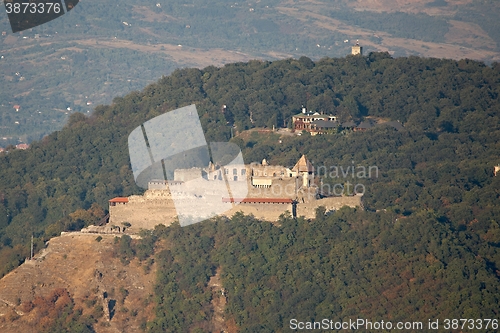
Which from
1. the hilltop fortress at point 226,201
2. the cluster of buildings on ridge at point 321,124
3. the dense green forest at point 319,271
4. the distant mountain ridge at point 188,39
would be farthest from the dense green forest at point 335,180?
the distant mountain ridge at point 188,39

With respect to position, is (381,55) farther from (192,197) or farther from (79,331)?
(79,331)

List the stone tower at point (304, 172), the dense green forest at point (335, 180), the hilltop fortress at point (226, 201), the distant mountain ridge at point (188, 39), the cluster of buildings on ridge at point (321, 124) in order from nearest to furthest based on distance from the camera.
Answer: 1. the dense green forest at point (335, 180)
2. the hilltop fortress at point (226, 201)
3. the stone tower at point (304, 172)
4. the cluster of buildings on ridge at point (321, 124)
5. the distant mountain ridge at point (188, 39)

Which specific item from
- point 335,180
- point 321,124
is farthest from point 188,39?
point 335,180

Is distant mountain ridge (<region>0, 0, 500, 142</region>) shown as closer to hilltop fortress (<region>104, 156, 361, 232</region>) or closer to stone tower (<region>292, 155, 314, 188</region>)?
stone tower (<region>292, 155, 314, 188</region>)

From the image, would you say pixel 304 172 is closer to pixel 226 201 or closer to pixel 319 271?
pixel 226 201

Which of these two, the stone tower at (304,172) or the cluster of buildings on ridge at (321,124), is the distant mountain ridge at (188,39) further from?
the stone tower at (304,172)

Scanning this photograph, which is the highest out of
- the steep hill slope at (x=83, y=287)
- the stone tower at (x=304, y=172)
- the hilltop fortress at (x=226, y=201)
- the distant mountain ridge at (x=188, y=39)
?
the stone tower at (x=304, y=172)

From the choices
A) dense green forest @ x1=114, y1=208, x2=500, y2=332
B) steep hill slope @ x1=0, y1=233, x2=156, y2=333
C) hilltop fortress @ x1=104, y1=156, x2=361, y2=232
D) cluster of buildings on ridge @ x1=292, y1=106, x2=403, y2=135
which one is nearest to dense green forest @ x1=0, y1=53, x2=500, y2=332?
dense green forest @ x1=114, y1=208, x2=500, y2=332
